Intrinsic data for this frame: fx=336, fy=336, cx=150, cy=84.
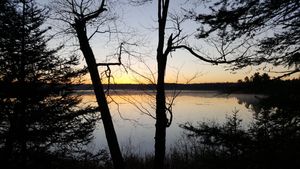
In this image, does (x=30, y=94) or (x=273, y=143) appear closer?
(x=273, y=143)

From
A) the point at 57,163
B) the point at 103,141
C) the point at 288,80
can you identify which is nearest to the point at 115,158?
the point at 57,163

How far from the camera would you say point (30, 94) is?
12930mm

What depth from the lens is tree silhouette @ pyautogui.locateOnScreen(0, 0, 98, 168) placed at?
39.9 feet

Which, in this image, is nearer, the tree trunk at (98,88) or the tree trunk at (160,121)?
the tree trunk at (160,121)

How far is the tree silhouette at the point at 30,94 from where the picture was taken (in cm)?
1217

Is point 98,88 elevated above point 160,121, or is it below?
above

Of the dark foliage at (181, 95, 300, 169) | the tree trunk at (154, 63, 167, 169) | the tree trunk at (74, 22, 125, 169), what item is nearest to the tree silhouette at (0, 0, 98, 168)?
the tree trunk at (74, 22, 125, 169)

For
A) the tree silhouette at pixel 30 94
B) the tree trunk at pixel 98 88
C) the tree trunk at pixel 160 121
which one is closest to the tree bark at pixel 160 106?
the tree trunk at pixel 160 121

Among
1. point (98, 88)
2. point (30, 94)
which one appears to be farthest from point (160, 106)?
point (30, 94)

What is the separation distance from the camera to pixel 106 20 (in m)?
13.6

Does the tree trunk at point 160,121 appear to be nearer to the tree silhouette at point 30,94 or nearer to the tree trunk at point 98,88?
the tree trunk at point 98,88

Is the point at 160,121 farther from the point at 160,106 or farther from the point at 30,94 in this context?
the point at 30,94

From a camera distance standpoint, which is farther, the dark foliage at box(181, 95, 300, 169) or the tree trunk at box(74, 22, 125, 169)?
the tree trunk at box(74, 22, 125, 169)

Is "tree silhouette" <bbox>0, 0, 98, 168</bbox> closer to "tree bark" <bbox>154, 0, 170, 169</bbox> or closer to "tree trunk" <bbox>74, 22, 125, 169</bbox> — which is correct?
"tree trunk" <bbox>74, 22, 125, 169</bbox>
